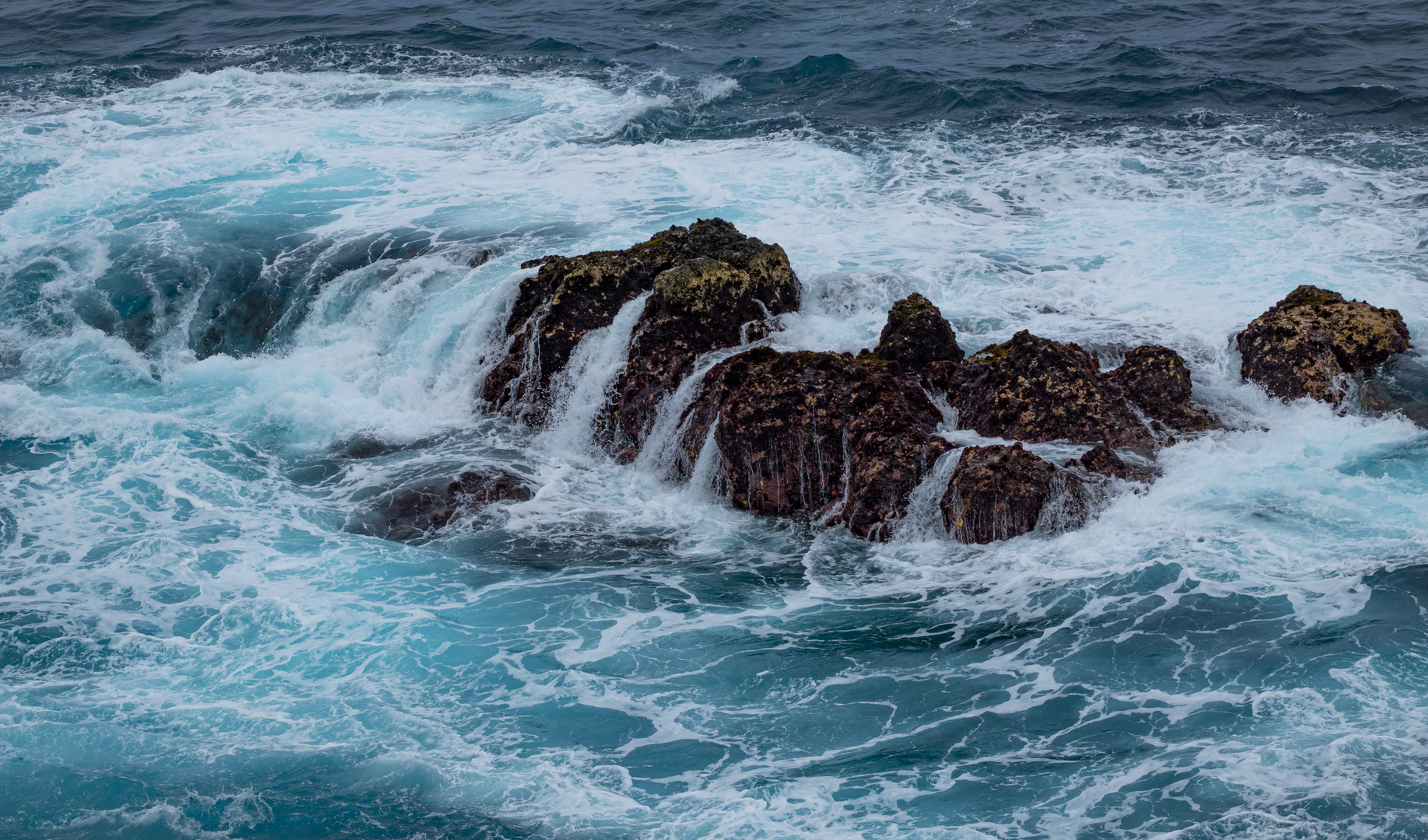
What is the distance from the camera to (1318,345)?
12758mm

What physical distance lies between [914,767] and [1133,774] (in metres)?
1.57

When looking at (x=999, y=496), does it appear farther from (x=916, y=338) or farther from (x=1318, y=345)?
(x=1318, y=345)

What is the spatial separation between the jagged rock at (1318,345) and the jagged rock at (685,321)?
5.71m

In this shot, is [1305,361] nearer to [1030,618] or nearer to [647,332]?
[1030,618]

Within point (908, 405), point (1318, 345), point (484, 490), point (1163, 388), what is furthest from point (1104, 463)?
point (484, 490)

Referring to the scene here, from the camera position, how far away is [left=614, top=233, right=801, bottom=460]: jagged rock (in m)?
13.6

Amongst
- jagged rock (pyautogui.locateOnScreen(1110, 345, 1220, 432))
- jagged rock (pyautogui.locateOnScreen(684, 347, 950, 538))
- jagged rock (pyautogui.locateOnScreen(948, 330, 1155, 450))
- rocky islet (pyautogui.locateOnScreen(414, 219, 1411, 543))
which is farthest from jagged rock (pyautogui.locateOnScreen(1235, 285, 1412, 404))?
jagged rock (pyautogui.locateOnScreen(684, 347, 950, 538))

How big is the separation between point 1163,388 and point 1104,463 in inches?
64.6

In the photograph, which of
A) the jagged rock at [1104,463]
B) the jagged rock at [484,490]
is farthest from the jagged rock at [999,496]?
the jagged rock at [484,490]

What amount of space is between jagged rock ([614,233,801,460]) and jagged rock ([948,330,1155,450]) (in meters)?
3.12

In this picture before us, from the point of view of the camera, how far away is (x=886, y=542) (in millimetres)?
11633

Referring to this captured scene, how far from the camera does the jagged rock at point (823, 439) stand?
11836 mm

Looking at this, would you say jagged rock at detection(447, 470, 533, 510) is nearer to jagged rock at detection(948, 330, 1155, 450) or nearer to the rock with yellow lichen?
the rock with yellow lichen

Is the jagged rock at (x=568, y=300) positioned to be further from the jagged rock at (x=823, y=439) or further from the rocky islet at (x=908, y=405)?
the jagged rock at (x=823, y=439)
